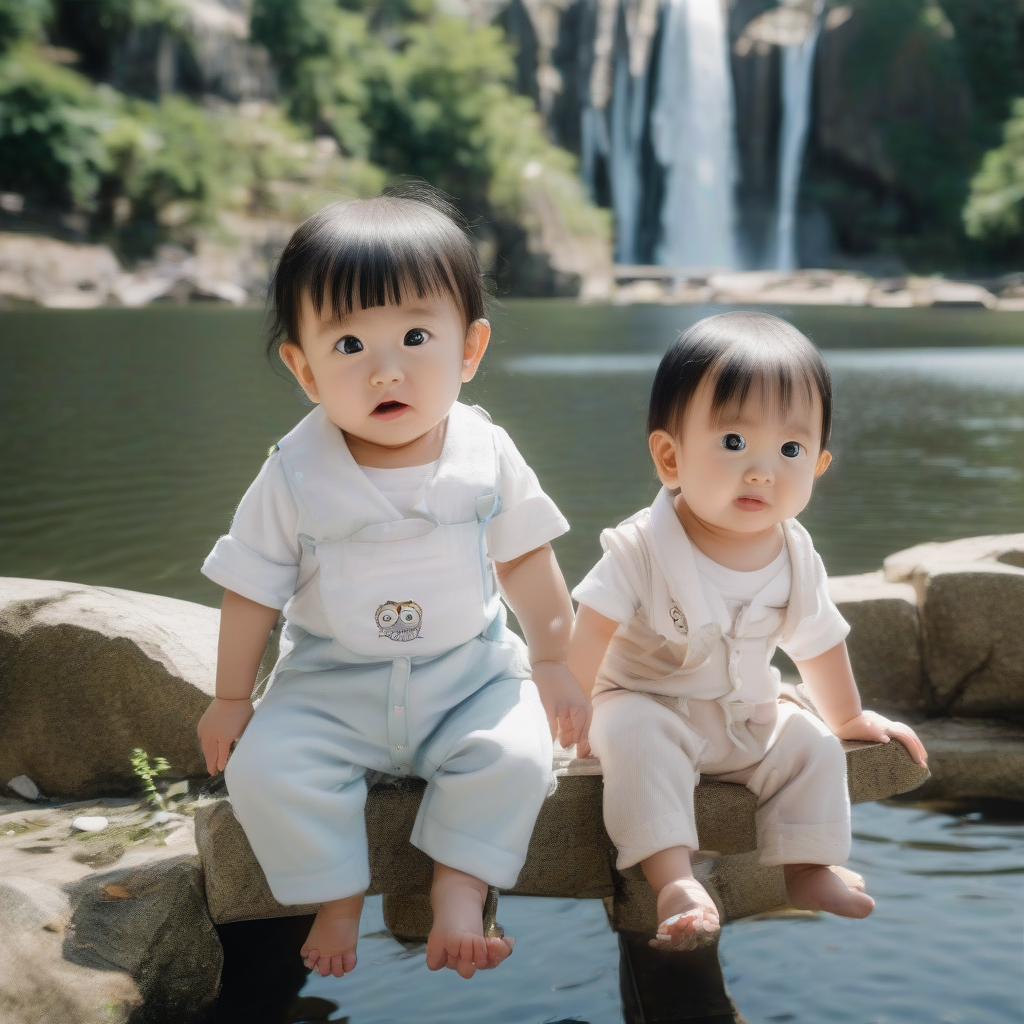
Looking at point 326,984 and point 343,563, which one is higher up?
point 343,563

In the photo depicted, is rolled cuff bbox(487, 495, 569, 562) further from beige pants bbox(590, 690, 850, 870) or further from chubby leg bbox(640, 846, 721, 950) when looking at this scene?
chubby leg bbox(640, 846, 721, 950)

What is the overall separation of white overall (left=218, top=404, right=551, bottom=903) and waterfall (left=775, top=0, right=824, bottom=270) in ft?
108

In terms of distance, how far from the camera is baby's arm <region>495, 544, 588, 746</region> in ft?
7.07

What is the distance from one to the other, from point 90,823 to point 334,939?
0.75m

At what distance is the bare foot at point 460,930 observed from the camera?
183 cm

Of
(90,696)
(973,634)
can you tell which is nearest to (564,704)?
(90,696)

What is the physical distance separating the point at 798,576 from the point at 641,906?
0.67 m

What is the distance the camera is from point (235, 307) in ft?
83.7

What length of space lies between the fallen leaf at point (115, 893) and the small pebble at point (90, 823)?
1.26ft

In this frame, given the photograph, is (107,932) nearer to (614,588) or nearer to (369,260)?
(614,588)

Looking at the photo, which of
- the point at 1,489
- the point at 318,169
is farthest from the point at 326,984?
the point at 318,169

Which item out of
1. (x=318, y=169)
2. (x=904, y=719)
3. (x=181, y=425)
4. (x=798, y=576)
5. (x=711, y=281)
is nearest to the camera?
(x=798, y=576)

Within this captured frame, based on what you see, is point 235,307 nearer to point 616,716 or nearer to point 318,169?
point 318,169

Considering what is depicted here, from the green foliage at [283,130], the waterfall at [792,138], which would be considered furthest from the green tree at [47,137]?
the waterfall at [792,138]
